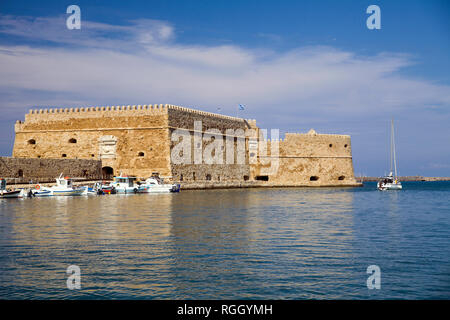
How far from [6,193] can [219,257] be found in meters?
16.5

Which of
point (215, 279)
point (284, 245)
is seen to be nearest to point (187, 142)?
point (284, 245)

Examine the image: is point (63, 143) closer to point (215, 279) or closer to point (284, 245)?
point (284, 245)

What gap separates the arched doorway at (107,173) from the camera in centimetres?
3030

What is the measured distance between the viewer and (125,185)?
26938 millimetres

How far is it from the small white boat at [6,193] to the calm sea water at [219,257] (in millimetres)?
8814

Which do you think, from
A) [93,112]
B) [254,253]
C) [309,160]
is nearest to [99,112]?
[93,112]

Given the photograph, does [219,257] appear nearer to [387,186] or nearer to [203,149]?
[203,149]

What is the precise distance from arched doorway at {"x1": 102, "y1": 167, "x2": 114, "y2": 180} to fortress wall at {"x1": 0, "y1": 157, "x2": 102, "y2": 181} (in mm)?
772

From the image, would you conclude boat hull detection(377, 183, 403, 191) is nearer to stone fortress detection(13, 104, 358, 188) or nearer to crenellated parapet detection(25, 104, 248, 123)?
stone fortress detection(13, 104, 358, 188)

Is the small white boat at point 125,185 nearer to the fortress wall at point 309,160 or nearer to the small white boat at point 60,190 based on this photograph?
the small white boat at point 60,190

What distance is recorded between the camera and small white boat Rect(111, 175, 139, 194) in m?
26.7

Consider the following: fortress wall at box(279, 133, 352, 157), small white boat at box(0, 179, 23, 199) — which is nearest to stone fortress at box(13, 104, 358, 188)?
fortress wall at box(279, 133, 352, 157)

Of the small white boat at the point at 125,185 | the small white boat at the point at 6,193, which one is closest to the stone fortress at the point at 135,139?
the small white boat at the point at 125,185

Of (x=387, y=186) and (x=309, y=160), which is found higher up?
(x=309, y=160)
